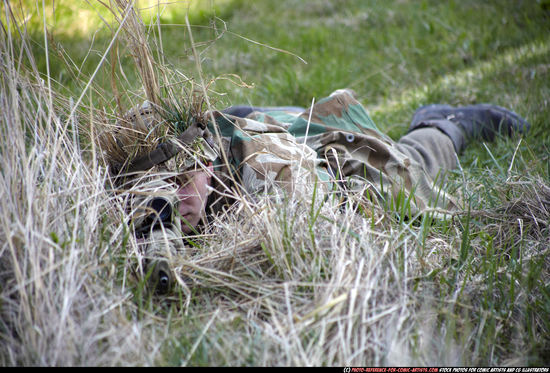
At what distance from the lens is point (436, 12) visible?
14.4 ft

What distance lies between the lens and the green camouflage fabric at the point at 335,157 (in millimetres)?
1617

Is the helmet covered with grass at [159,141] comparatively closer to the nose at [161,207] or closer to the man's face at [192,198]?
the man's face at [192,198]

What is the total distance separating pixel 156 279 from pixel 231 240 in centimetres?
28

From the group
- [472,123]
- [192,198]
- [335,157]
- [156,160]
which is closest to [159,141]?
[156,160]

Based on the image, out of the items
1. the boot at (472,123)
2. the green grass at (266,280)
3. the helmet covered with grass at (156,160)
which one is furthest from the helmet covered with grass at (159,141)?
the boot at (472,123)

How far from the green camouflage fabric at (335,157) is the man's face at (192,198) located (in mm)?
71

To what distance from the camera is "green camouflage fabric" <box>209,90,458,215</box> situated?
1617mm

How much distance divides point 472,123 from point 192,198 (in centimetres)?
188

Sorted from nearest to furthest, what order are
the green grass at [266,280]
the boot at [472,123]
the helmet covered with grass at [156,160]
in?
the green grass at [266,280] < the helmet covered with grass at [156,160] < the boot at [472,123]

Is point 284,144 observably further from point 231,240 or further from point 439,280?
point 439,280

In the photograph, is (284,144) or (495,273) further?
(284,144)

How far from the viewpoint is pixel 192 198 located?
155 cm

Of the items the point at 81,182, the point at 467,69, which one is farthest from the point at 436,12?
the point at 81,182

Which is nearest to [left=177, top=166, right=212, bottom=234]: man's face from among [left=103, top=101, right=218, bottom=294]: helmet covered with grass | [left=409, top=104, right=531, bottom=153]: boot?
[left=103, top=101, right=218, bottom=294]: helmet covered with grass
